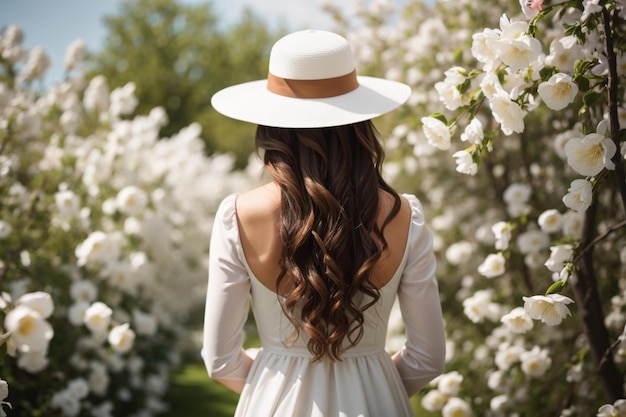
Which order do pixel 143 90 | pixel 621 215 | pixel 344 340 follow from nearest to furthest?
pixel 344 340, pixel 621 215, pixel 143 90

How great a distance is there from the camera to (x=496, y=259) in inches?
95.1

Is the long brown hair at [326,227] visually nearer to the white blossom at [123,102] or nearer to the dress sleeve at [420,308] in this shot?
the dress sleeve at [420,308]

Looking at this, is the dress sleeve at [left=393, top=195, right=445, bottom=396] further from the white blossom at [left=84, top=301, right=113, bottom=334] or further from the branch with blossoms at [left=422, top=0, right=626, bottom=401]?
the white blossom at [left=84, top=301, right=113, bottom=334]

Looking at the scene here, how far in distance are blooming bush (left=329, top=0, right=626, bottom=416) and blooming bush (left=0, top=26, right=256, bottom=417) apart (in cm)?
171

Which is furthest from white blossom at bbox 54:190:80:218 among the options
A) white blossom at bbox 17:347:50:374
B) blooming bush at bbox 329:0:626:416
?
blooming bush at bbox 329:0:626:416

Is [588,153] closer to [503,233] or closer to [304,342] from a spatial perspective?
[503,233]

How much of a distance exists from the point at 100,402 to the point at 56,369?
61cm

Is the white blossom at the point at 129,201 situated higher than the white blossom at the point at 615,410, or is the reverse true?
the white blossom at the point at 129,201

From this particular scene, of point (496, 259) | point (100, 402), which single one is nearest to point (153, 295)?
point (100, 402)

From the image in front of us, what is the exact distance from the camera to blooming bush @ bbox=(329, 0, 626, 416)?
1708mm

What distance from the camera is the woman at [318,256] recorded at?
5.60 ft

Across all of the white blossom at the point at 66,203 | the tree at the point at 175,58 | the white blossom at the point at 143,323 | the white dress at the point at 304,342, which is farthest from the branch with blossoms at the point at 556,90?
the tree at the point at 175,58

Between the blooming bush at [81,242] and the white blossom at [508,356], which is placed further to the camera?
the blooming bush at [81,242]

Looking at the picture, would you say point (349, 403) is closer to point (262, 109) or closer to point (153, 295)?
point (262, 109)
